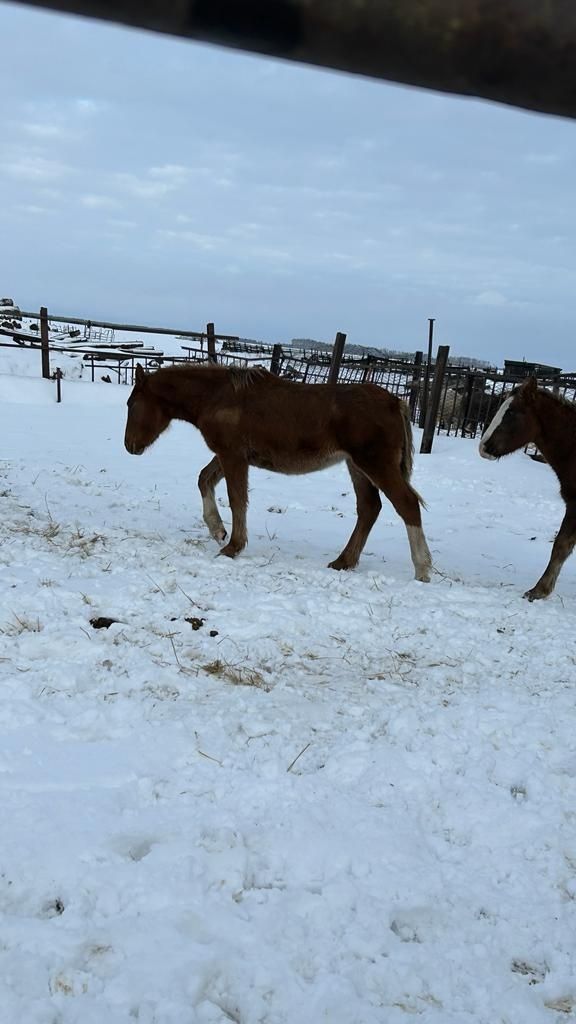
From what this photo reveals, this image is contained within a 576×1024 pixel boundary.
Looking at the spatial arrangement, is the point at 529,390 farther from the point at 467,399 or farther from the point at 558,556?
the point at 467,399

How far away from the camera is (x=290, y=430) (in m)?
6.92

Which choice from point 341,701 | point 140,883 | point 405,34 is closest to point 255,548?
point 341,701

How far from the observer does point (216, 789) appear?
2.89 metres

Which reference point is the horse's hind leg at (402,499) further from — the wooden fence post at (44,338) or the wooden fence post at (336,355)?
the wooden fence post at (44,338)

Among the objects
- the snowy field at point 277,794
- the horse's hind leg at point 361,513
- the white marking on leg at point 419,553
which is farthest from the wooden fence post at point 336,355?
the snowy field at point 277,794

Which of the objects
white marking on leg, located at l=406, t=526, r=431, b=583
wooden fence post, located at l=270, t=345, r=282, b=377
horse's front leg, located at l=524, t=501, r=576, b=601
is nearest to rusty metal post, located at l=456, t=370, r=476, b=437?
wooden fence post, located at l=270, t=345, r=282, b=377

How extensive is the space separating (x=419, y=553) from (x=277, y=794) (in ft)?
13.5

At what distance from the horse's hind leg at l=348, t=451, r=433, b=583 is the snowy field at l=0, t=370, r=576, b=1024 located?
0.61 m

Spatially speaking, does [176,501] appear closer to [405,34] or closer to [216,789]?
[216,789]

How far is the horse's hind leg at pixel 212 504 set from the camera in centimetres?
747

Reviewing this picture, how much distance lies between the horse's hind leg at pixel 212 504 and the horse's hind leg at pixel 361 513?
50.5 inches

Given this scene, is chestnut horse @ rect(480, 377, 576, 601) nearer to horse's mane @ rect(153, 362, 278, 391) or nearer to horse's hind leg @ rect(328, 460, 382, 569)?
horse's hind leg @ rect(328, 460, 382, 569)

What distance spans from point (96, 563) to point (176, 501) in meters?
3.83

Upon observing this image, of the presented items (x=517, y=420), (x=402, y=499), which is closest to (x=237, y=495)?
(x=402, y=499)
